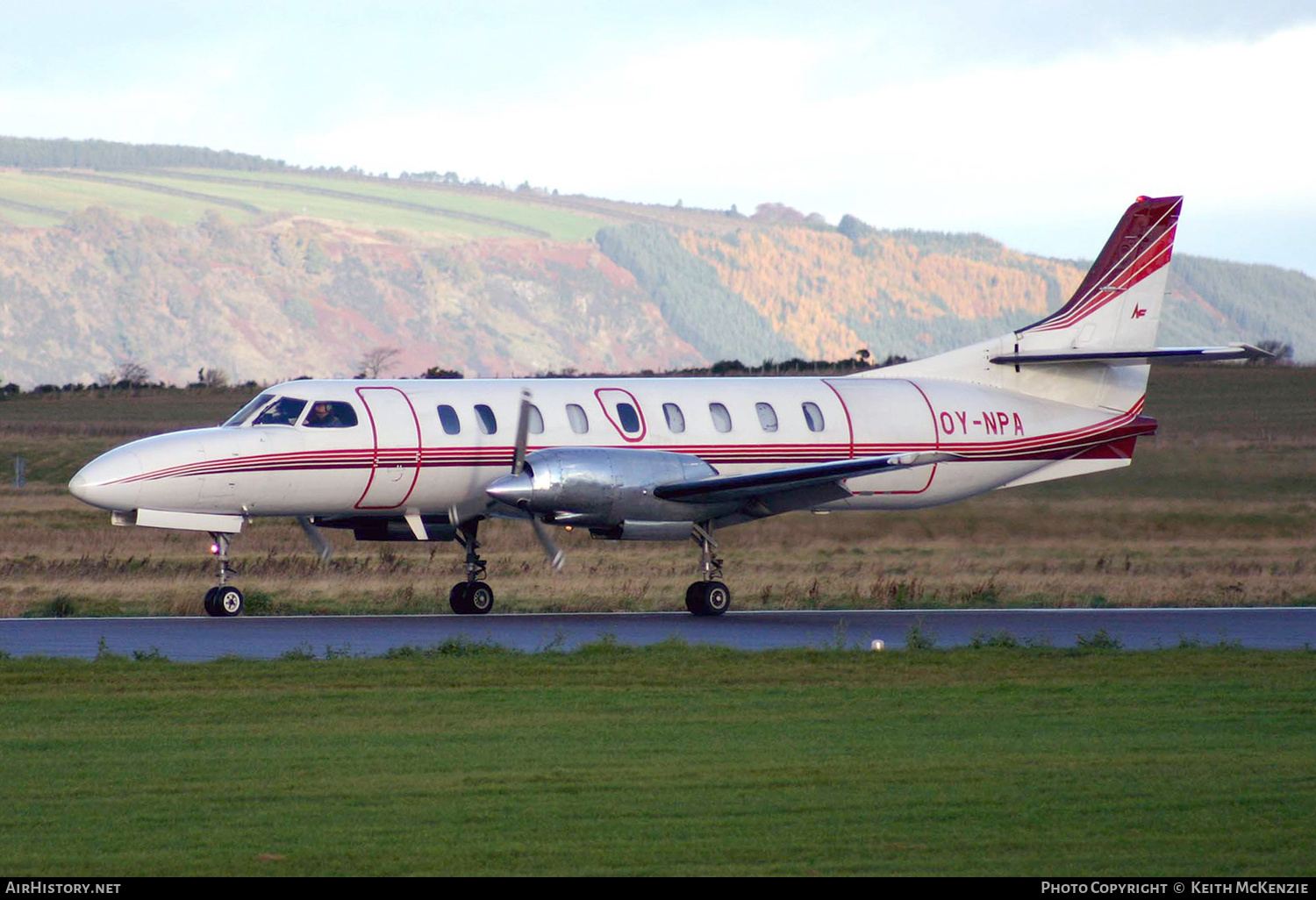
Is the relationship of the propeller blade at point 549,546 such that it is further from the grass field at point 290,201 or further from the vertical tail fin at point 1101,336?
the grass field at point 290,201

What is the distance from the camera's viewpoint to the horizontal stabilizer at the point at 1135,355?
25812 mm

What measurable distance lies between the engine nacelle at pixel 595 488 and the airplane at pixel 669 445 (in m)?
0.03

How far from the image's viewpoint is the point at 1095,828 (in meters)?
9.28

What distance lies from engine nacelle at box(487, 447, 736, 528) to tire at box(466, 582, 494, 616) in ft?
5.95

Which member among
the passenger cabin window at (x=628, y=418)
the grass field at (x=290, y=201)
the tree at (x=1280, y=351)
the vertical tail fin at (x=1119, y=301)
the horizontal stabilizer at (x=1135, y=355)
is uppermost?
the grass field at (x=290, y=201)

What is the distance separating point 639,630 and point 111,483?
6.93 meters

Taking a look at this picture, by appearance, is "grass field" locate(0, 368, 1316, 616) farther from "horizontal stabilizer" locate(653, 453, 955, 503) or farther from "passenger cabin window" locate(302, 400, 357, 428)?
"horizontal stabilizer" locate(653, 453, 955, 503)

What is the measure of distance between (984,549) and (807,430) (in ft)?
33.2

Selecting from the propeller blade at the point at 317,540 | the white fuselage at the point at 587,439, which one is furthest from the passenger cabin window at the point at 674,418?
the propeller blade at the point at 317,540

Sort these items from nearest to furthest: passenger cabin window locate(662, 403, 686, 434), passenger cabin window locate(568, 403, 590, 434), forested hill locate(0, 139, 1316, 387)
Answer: passenger cabin window locate(568, 403, 590, 434) < passenger cabin window locate(662, 403, 686, 434) < forested hill locate(0, 139, 1316, 387)

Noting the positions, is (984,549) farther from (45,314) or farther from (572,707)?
(45,314)

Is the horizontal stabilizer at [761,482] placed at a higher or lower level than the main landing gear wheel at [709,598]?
higher

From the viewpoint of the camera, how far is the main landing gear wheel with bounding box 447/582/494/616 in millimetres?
24266

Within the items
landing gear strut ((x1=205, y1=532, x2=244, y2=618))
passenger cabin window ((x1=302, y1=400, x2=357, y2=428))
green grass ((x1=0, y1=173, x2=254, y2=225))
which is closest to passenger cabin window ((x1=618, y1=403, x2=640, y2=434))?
passenger cabin window ((x1=302, y1=400, x2=357, y2=428))
